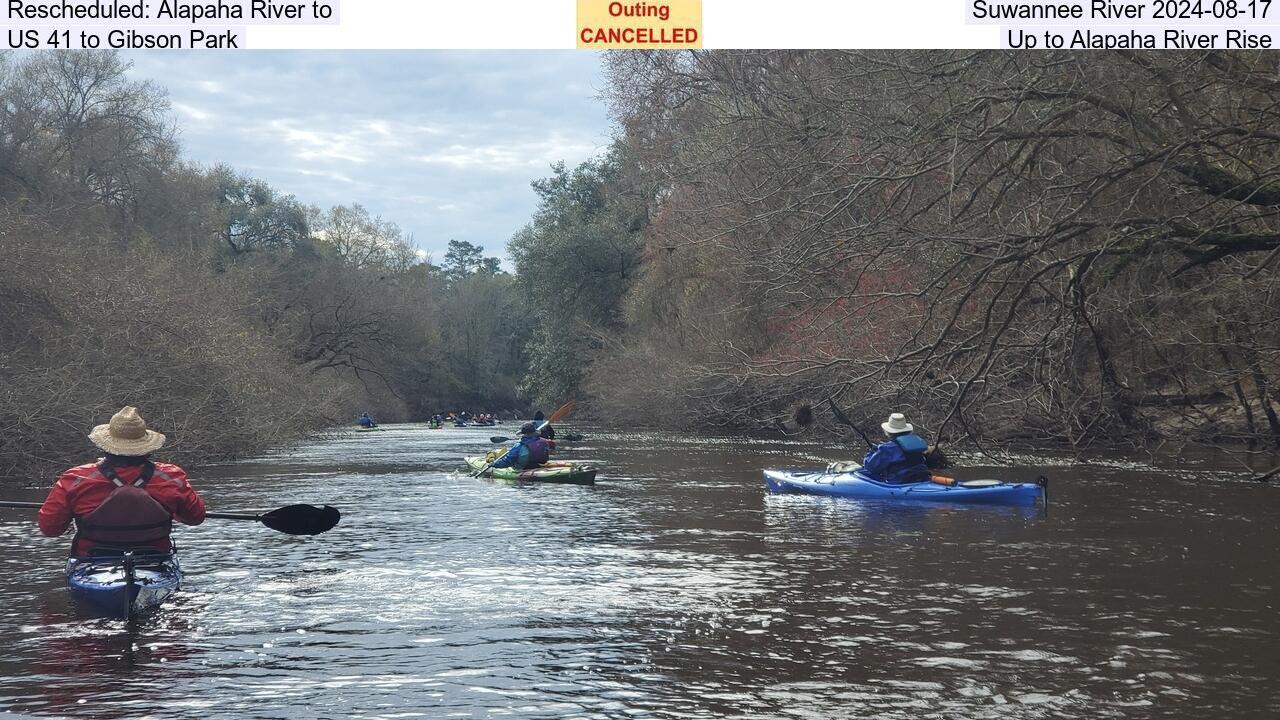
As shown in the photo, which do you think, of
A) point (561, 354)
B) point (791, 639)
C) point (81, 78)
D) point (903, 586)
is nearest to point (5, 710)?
point (791, 639)

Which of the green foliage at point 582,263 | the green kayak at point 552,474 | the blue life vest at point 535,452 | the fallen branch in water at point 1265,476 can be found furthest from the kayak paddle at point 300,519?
the green foliage at point 582,263

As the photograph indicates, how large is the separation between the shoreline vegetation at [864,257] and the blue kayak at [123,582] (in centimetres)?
816

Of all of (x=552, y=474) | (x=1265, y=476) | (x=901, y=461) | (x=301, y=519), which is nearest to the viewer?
(x=301, y=519)

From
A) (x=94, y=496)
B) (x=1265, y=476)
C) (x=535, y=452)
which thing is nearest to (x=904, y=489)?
(x=1265, y=476)

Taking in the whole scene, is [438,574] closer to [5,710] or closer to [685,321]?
[5,710]

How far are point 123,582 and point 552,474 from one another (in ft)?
40.2

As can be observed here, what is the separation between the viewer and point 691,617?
28.7 ft

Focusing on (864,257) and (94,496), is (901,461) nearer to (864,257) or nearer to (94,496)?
(864,257)

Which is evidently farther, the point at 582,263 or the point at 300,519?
the point at 582,263

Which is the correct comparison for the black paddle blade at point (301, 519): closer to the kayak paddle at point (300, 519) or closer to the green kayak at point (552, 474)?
the kayak paddle at point (300, 519)

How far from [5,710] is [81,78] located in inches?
1409

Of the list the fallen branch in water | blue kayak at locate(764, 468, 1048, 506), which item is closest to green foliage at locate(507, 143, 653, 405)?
blue kayak at locate(764, 468, 1048, 506)

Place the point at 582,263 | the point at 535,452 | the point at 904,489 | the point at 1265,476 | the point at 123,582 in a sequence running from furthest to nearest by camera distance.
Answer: the point at 582,263 < the point at 535,452 < the point at 904,489 < the point at 1265,476 < the point at 123,582

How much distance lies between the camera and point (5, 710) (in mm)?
6305
